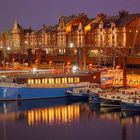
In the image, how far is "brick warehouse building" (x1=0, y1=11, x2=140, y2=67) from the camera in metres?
49.2

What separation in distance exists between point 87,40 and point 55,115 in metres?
34.2

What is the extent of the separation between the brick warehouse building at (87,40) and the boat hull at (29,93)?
799 cm

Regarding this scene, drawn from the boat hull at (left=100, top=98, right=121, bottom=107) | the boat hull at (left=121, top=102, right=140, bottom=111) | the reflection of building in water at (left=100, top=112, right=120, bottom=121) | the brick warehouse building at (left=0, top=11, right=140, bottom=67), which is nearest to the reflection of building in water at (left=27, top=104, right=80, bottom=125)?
the reflection of building in water at (left=100, top=112, right=120, bottom=121)

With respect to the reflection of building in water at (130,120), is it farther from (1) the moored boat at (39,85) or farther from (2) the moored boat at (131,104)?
(1) the moored boat at (39,85)

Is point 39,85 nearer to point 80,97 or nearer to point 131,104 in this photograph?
point 80,97

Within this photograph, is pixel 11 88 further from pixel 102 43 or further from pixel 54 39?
pixel 54 39

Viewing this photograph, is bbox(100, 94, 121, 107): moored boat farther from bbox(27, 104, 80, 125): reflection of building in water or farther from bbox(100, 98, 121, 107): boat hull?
bbox(27, 104, 80, 125): reflection of building in water

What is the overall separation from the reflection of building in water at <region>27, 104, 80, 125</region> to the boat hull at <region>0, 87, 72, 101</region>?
10.5 feet

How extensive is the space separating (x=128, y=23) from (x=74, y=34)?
11.9 m

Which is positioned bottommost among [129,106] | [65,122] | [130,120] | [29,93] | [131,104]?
[65,122]

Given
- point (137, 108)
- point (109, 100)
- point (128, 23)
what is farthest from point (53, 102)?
point (128, 23)

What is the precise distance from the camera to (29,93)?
31.0 metres

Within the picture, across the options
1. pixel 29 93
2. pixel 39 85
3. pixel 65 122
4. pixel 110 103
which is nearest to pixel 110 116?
pixel 110 103

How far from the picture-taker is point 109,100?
27.1m
